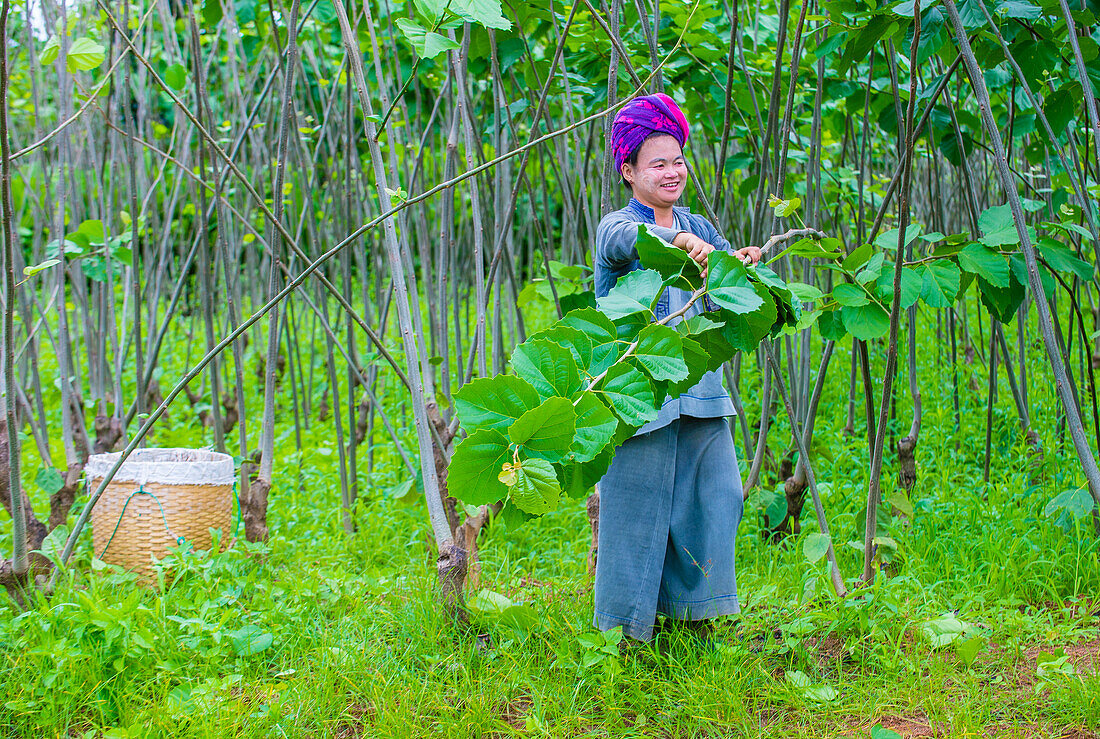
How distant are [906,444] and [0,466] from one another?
1.93 metres

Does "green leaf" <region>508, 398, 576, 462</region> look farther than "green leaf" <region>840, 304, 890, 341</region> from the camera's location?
No

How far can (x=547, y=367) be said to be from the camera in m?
0.87

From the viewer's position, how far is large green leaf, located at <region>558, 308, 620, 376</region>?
957mm

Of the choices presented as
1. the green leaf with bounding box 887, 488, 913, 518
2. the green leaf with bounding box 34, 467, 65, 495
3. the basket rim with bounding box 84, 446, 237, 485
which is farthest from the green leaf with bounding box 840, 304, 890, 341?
the green leaf with bounding box 34, 467, 65, 495

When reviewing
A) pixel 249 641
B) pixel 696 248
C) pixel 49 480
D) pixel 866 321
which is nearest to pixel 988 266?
pixel 866 321

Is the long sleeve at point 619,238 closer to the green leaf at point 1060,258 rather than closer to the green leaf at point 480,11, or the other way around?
the green leaf at point 480,11

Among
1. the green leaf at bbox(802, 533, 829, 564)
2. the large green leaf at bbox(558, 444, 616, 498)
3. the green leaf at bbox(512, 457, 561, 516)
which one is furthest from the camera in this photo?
the green leaf at bbox(802, 533, 829, 564)

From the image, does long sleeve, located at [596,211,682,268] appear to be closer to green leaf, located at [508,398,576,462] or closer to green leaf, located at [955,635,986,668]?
green leaf, located at [508,398,576,462]

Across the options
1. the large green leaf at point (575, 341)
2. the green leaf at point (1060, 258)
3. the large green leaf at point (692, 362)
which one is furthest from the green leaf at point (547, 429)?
the green leaf at point (1060, 258)

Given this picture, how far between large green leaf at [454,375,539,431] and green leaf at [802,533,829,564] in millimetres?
780

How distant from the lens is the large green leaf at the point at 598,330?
0.96m

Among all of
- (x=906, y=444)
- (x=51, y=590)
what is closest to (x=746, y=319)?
(x=906, y=444)

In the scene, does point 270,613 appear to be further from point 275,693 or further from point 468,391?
point 468,391

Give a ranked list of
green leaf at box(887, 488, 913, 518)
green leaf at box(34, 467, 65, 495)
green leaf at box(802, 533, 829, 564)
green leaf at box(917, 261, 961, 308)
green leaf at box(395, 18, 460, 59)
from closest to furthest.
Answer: green leaf at box(395, 18, 460, 59) → green leaf at box(917, 261, 961, 308) → green leaf at box(802, 533, 829, 564) → green leaf at box(887, 488, 913, 518) → green leaf at box(34, 467, 65, 495)
